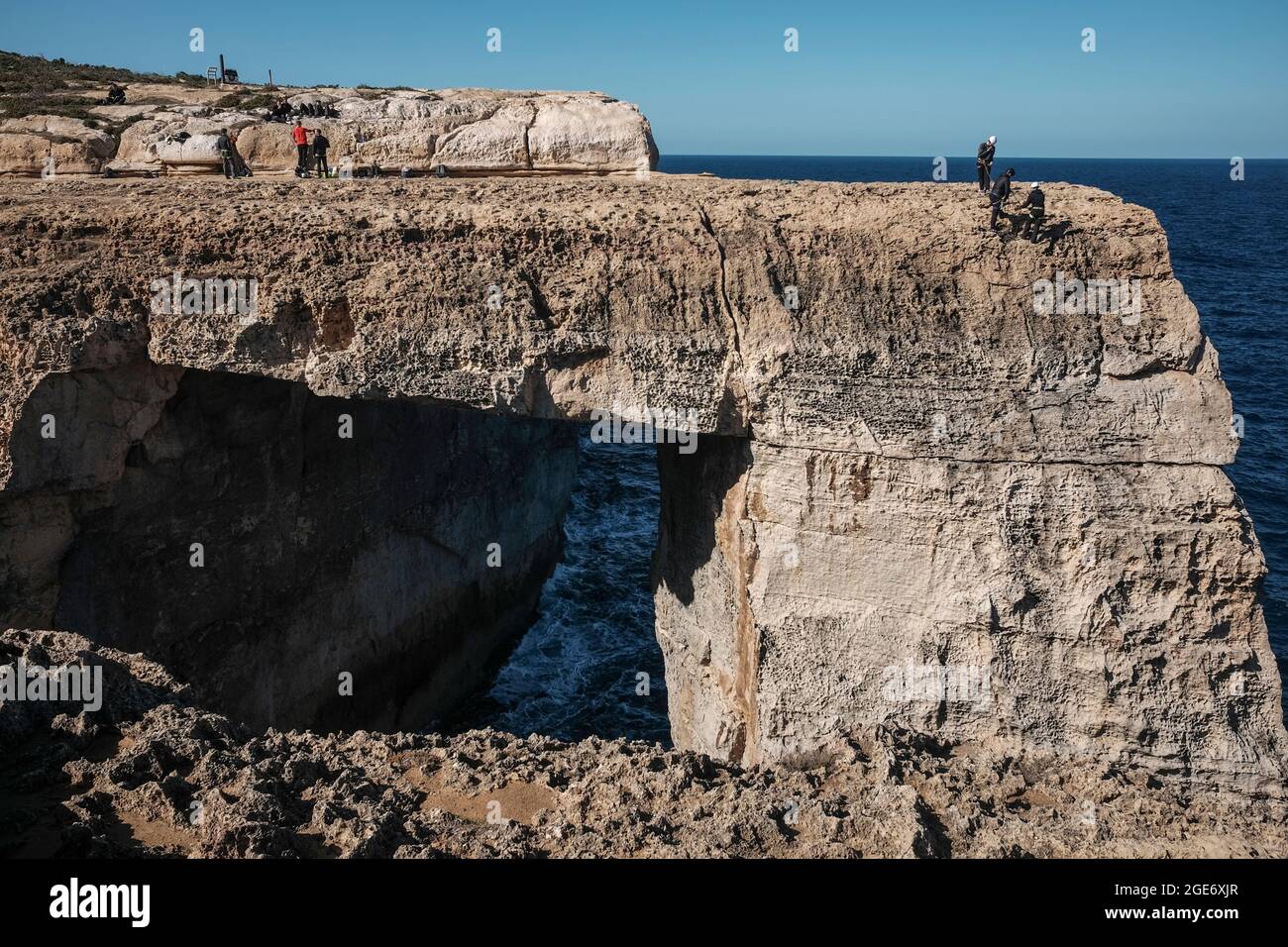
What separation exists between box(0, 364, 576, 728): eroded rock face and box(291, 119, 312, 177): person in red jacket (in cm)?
372

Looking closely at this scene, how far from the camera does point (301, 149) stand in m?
15.3

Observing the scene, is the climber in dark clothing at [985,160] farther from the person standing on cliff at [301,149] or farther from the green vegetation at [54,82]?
the green vegetation at [54,82]

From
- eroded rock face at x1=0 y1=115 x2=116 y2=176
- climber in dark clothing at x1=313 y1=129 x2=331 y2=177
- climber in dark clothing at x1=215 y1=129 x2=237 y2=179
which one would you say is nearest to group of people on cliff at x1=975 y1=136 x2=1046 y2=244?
climber in dark clothing at x1=313 y1=129 x2=331 y2=177

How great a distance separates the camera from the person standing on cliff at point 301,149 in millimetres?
15305

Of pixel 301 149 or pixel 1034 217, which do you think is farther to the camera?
pixel 301 149

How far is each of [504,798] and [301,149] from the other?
441 inches

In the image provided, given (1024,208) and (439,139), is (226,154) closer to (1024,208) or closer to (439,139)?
(439,139)

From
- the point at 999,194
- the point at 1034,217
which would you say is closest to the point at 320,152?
the point at 999,194

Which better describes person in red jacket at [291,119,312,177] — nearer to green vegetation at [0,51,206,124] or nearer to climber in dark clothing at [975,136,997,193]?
green vegetation at [0,51,206,124]

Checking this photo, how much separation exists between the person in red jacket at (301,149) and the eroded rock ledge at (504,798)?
8.64 meters

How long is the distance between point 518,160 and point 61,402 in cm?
775

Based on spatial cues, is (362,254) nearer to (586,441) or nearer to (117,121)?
(117,121)

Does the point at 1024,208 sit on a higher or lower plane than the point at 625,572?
higher

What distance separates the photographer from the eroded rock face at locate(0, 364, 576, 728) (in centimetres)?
1187
